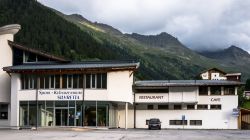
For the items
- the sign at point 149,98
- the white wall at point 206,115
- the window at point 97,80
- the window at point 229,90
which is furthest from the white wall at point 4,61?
the window at point 229,90

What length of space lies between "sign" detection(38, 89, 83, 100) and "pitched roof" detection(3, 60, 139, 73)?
2.60 metres

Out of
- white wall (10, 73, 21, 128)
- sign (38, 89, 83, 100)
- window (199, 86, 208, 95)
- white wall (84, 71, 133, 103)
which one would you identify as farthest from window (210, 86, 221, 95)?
white wall (10, 73, 21, 128)

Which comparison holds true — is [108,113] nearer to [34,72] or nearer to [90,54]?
[34,72]

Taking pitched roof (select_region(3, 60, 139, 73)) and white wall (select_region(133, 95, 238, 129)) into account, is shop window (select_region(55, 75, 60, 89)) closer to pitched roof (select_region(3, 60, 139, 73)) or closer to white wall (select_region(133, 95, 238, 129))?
pitched roof (select_region(3, 60, 139, 73))

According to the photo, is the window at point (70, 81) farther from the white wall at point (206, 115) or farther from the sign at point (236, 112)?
the sign at point (236, 112)

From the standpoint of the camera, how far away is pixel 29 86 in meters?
58.8

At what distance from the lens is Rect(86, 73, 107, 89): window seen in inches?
2254

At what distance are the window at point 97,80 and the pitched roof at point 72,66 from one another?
1104 mm

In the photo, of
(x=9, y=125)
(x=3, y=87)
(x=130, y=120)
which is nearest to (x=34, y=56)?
(x=3, y=87)

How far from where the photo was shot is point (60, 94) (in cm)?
5766

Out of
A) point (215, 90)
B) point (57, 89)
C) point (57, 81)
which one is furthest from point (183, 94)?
point (57, 89)

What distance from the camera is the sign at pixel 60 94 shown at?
57.4 m

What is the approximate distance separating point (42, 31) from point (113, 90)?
129 metres

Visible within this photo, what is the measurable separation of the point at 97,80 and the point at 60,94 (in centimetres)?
457
